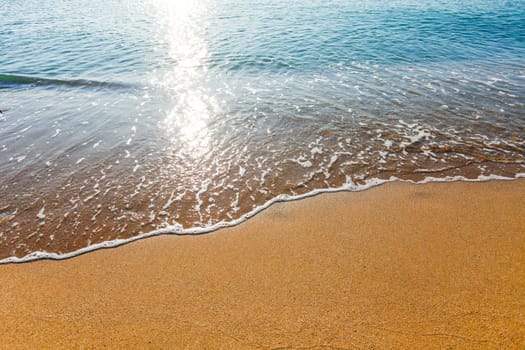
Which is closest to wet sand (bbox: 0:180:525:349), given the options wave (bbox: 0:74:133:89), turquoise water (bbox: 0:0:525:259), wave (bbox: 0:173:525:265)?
wave (bbox: 0:173:525:265)

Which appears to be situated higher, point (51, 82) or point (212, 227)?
point (51, 82)

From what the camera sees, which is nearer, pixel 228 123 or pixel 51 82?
pixel 228 123

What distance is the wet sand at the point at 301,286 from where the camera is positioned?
3141mm

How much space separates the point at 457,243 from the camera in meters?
4.21

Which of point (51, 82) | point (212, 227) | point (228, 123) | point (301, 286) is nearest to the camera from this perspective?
point (301, 286)

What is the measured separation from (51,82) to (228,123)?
8641 millimetres

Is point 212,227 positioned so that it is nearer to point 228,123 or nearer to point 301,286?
point 301,286

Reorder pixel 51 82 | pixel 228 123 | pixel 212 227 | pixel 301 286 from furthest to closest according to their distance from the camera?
pixel 51 82, pixel 228 123, pixel 212 227, pixel 301 286

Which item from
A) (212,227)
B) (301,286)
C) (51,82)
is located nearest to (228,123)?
(212,227)

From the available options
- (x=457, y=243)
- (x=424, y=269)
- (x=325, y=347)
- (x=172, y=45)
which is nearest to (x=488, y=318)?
(x=424, y=269)

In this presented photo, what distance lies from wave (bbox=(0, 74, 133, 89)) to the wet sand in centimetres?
918

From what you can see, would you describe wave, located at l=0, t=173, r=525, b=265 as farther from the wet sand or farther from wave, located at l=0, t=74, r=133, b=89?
wave, located at l=0, t=74, r=133, b=89

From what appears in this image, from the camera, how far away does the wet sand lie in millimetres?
3141

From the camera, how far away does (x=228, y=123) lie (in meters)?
8.41
